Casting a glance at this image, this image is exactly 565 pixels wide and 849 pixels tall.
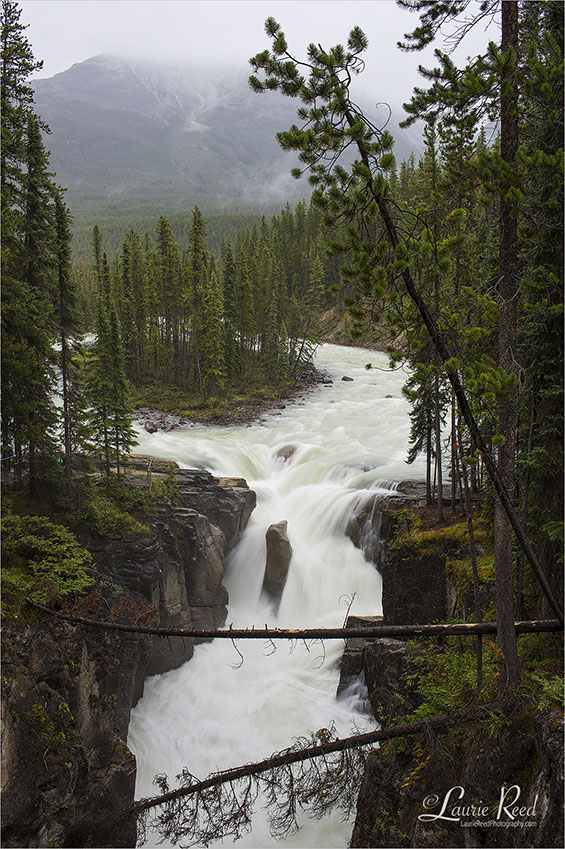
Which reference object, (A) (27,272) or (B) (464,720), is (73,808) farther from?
(A) (27,272)

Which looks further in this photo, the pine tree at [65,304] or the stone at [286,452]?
the stone at [286,452]

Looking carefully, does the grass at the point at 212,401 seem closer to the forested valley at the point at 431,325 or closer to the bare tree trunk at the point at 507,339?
the forested valley at the point at 431,325

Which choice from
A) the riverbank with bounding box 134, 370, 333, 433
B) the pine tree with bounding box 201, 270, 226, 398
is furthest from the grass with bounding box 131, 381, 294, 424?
the pine tree with bounding box 201, 270, 226, 398

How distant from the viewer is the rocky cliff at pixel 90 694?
30.6 ft

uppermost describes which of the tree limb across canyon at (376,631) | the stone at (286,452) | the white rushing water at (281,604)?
A: the tree limb across canyon at (376,631)

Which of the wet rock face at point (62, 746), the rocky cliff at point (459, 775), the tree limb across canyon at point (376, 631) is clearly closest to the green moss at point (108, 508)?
the wet rock face at point (62, 746)

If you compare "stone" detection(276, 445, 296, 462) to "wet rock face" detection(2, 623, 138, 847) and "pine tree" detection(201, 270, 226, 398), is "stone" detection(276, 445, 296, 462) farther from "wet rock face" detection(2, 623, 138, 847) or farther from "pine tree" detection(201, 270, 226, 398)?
"wet rock face" detection(2, 623, 138, 847)

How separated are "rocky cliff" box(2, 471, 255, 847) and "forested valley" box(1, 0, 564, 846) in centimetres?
80

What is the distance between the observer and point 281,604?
20844mm

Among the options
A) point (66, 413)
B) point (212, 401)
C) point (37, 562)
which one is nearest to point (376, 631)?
point (37, 562)

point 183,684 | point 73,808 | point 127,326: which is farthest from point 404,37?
point 127,326

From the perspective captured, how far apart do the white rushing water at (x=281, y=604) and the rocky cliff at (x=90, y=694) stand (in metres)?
1.33
